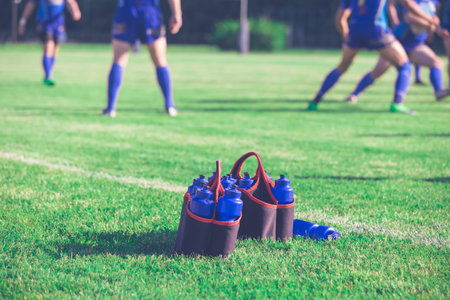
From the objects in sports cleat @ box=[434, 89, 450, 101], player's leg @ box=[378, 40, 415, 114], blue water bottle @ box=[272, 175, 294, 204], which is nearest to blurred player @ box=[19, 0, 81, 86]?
player's leg @ box=[378, 40, 415, 114]

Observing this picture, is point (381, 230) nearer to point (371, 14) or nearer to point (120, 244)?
point (120, 244)

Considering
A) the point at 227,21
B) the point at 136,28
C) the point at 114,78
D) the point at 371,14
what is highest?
the point at 227,21

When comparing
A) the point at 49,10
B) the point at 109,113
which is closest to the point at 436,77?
the point at 109,113

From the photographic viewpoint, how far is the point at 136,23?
8.15 m

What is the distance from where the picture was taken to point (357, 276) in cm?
273

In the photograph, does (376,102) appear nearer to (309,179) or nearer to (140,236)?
(309,179)

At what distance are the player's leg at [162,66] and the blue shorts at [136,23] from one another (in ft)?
0.54

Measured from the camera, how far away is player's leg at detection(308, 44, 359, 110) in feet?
30.8

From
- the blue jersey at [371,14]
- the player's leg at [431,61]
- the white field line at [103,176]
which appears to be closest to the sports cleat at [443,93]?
the player's leg at [431,61]

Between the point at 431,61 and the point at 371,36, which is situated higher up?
the point at 371,36

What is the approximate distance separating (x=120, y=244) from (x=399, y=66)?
7.24m

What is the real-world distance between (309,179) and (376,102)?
699 cm

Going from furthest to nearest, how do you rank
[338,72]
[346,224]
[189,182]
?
[338,72] < [189,182] < [346,224]

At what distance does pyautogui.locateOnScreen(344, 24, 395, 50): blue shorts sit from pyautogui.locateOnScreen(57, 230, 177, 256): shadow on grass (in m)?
6.47
